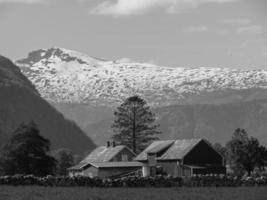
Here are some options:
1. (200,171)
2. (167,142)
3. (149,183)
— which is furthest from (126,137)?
(149,183)

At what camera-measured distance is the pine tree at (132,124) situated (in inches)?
6024

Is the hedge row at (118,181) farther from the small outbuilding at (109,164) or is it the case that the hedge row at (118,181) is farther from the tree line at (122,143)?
the small outbuilding at (109,164)

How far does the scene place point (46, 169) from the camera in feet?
354

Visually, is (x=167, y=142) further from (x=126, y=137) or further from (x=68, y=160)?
(x=68, y=160)

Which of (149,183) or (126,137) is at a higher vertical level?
(126,137)

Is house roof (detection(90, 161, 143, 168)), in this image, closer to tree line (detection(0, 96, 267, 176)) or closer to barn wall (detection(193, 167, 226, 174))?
tree line (detection(0, 96, 267, 176))

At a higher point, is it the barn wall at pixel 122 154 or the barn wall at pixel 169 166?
the barn wall at pixel 122 154

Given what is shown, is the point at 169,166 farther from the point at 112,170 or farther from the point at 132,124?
the point at 132,124

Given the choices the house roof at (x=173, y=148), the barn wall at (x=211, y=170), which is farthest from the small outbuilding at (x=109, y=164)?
the barn wall at (x=211, y=170)

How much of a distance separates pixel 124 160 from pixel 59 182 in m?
62.5

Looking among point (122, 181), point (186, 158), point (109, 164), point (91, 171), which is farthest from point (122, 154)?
point (122, 181)

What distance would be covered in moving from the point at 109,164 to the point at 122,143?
31.0m

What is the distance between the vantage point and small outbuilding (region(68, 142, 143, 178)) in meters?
118

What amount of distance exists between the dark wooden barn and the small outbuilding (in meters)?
3.48
